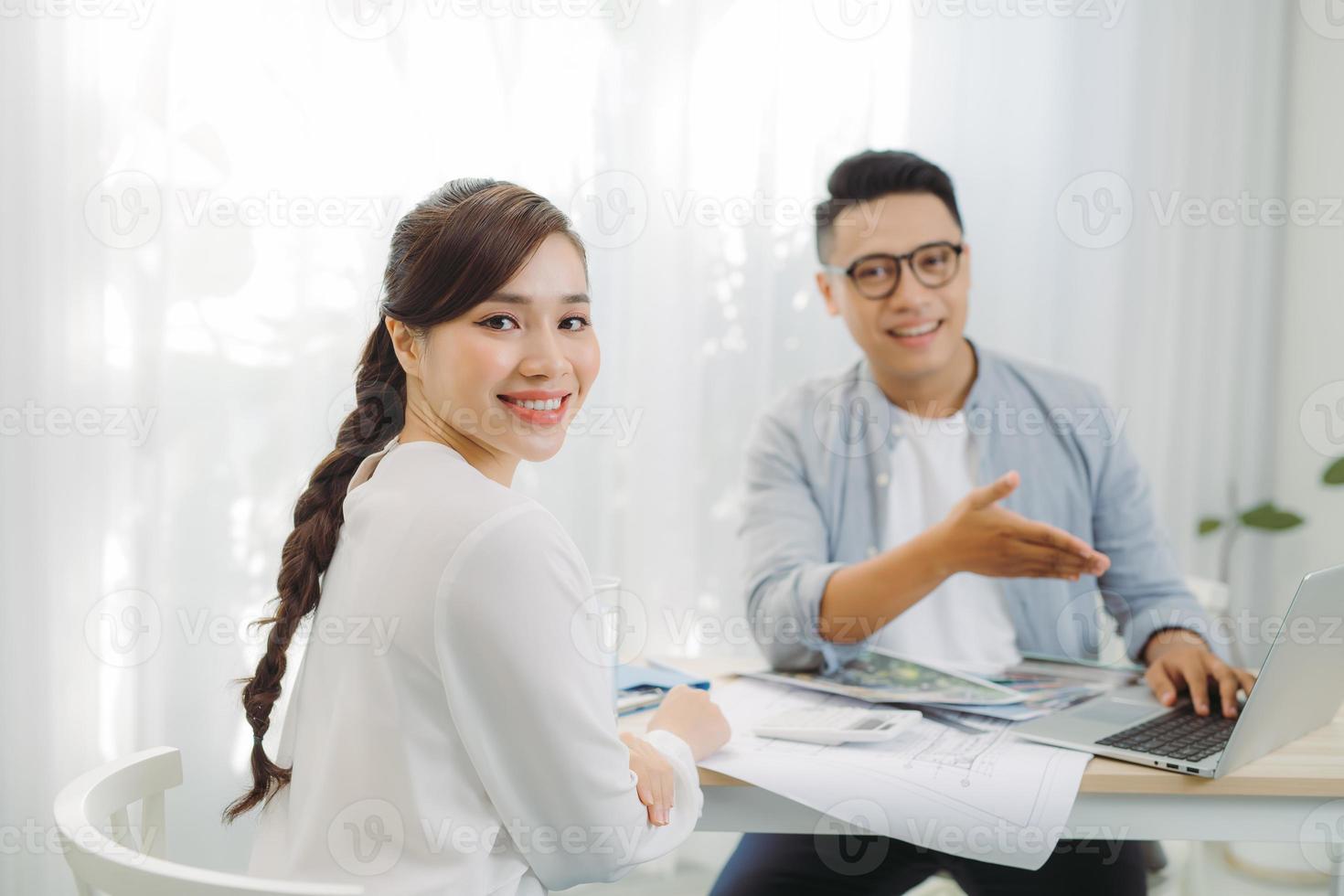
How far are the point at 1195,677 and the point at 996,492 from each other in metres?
0.34

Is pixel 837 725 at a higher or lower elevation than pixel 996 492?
lower

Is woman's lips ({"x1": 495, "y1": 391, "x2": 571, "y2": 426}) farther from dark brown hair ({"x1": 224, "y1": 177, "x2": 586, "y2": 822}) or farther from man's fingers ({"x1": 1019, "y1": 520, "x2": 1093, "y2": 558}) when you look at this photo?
man's fingers ({"x1": 1019, "y1": 520, "x2": 1093, "y2": 558})

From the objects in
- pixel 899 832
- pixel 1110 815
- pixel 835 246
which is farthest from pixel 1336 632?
pixel 835 246

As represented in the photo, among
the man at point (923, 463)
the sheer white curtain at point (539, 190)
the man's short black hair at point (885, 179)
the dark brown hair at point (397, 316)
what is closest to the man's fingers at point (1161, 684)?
the man at point (923, 463)

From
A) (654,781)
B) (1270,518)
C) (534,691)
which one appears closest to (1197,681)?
(654,781)

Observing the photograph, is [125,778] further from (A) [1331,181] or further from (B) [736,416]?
(A) [1331,181]

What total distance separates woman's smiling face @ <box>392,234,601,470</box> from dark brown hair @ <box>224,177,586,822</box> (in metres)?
0.02

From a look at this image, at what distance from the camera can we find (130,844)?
0.96 m

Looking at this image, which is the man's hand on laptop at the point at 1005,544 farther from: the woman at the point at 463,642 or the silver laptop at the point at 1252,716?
the woman at the point at 463,642

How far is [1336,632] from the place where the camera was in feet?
3.23

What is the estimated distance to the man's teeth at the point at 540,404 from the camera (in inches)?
36.4

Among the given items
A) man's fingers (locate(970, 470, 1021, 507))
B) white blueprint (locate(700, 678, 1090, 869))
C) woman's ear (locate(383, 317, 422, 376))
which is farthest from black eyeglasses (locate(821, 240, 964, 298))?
woman's ear (locate(383, 317, 422, 376))

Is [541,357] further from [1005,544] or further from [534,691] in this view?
[1005,544]

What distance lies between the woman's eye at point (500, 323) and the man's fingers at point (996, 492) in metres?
0.56
